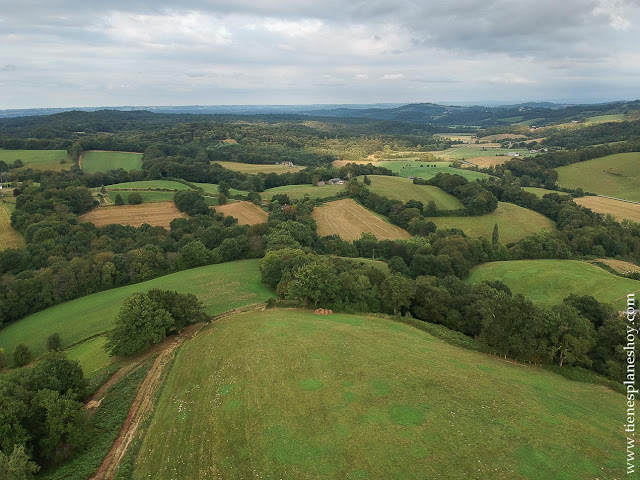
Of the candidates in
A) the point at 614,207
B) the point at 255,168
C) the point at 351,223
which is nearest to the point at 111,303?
the point at 351,223

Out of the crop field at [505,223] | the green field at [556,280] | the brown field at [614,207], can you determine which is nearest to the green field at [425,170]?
the crop field at [505,223]

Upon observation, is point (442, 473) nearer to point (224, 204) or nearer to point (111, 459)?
point (111, 459)

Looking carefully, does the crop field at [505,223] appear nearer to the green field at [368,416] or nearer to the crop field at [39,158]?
the green field at [368,416]

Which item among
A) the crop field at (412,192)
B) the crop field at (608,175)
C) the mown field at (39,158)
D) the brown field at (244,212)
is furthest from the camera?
the mown field at (39,158)

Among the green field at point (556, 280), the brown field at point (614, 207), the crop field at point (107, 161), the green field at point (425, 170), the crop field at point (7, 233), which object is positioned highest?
the crop field at point (107, 161)

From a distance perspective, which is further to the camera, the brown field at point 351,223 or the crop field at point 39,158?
the crop field at point 39,158

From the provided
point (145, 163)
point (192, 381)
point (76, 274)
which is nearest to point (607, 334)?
point (192, 381)
